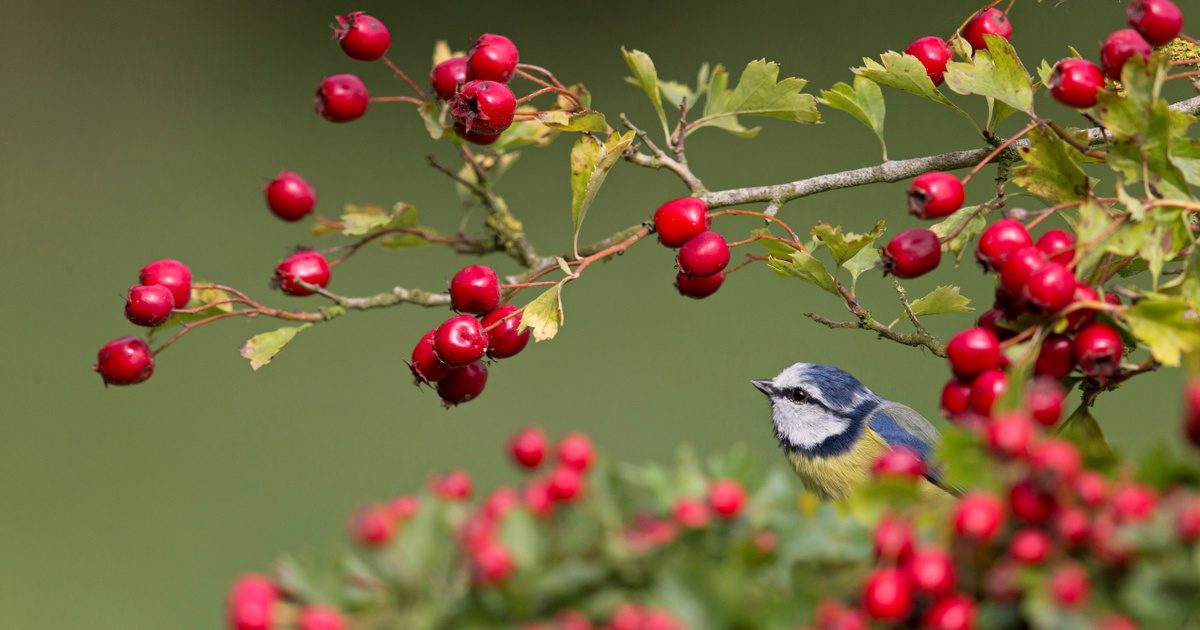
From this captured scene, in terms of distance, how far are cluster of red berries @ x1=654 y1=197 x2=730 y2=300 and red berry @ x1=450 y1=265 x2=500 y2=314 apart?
145 mm

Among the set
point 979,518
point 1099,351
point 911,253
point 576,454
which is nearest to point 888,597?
point 979,518

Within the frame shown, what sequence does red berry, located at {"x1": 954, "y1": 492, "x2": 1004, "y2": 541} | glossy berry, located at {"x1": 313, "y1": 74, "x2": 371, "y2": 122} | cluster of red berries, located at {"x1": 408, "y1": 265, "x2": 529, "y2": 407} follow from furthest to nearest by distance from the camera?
glossy berry, located at {"x1": 313, "y1": 74, "x2": 371, "y2": 122}, cluster of red berries, located at {"x1": 408, "y1": 265, "x2": 529, "y2": 407}, red berry, located at {"x1": 954, "y1": 492, "x2": 1004, "y2": 541}

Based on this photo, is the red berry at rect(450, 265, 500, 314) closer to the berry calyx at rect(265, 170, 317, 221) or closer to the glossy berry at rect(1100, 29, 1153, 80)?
the berry calyx at rect(265, 170, 317, 221)

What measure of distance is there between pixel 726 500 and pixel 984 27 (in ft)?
2.24

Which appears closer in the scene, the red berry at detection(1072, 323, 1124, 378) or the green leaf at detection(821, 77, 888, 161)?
the red berry at detection(1072, 323, 1124, 378)

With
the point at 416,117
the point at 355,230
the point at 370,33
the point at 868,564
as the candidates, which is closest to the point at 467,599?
the point at 868,564

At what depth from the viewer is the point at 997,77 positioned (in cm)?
96

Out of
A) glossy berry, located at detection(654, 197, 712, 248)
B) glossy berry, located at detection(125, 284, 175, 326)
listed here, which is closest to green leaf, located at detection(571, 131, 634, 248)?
glossy berry, located at detection(654, 197, 712, 248)

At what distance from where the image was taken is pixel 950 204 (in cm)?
91

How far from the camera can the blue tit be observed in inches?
56.4

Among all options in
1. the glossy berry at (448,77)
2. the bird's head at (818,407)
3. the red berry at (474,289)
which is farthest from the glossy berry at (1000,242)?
the bird's head at (818,407)

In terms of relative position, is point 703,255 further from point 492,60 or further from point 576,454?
point 576,454

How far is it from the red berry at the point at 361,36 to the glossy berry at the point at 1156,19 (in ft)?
2.26

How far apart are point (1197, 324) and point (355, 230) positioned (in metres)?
0.75
